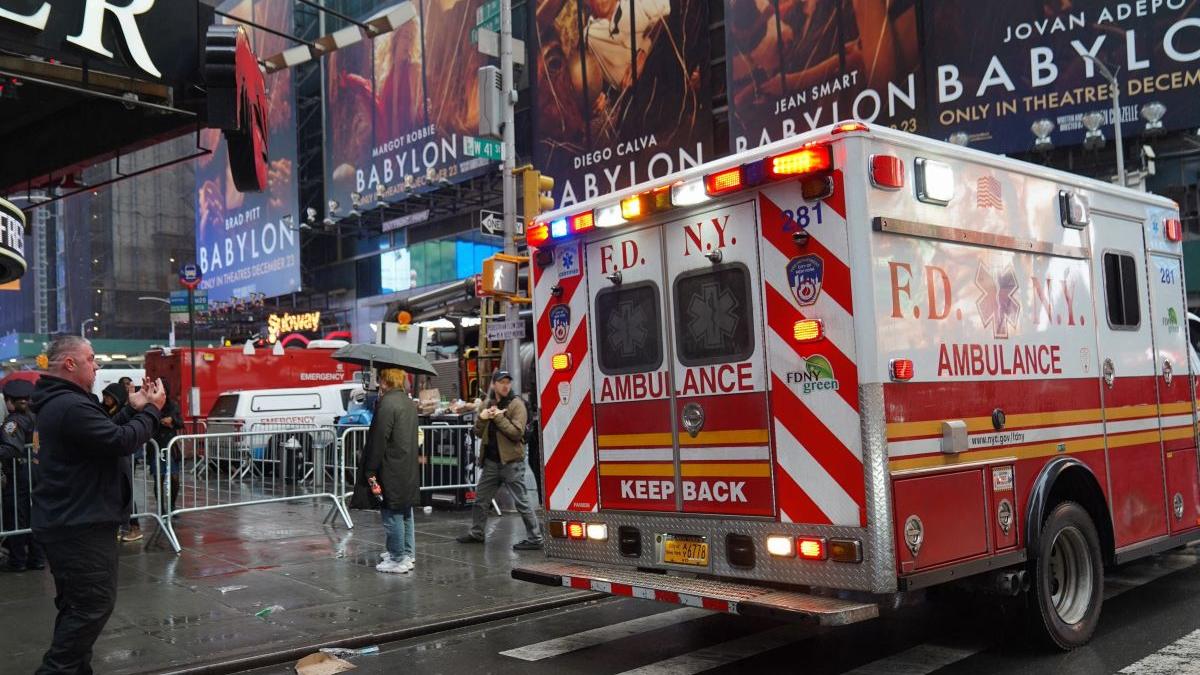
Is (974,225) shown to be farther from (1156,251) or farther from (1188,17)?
(1188,17)

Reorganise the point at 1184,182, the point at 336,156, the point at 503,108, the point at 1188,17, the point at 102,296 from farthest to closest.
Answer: the point at 102,296 → the point at 336,156 → the point at 1184,182 → the point at 1188,17 → the point at 503,108

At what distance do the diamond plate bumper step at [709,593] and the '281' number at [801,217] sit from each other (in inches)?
77.4

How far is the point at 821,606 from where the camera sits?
503cm

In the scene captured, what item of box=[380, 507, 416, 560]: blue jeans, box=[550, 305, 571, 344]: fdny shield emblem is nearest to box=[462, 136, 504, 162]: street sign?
box=[380, 507, 416, 560]: blue jeans

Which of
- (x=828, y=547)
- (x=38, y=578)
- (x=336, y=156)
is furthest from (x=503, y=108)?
(x=336, y=156)

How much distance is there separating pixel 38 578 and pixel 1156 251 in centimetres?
975

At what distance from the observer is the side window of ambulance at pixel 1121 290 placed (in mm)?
6844

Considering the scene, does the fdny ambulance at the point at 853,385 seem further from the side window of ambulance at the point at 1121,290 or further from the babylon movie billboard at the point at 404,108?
the babylon movie billboard at the point at 404,108

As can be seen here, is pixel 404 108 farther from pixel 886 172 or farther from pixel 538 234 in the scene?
pixel 886 172

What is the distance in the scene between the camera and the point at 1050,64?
25641mm

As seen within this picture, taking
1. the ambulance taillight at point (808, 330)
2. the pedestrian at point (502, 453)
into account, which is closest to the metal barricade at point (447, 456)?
the pedestrian at point (502, 453)

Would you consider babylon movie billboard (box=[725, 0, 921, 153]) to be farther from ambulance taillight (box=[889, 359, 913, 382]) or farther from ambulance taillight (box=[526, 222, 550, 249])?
ambulance taillight (box=[889, 359, 913, 382])

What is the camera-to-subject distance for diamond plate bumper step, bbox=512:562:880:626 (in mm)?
4957

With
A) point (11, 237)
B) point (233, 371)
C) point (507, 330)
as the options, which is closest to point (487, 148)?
point (507, 330)
